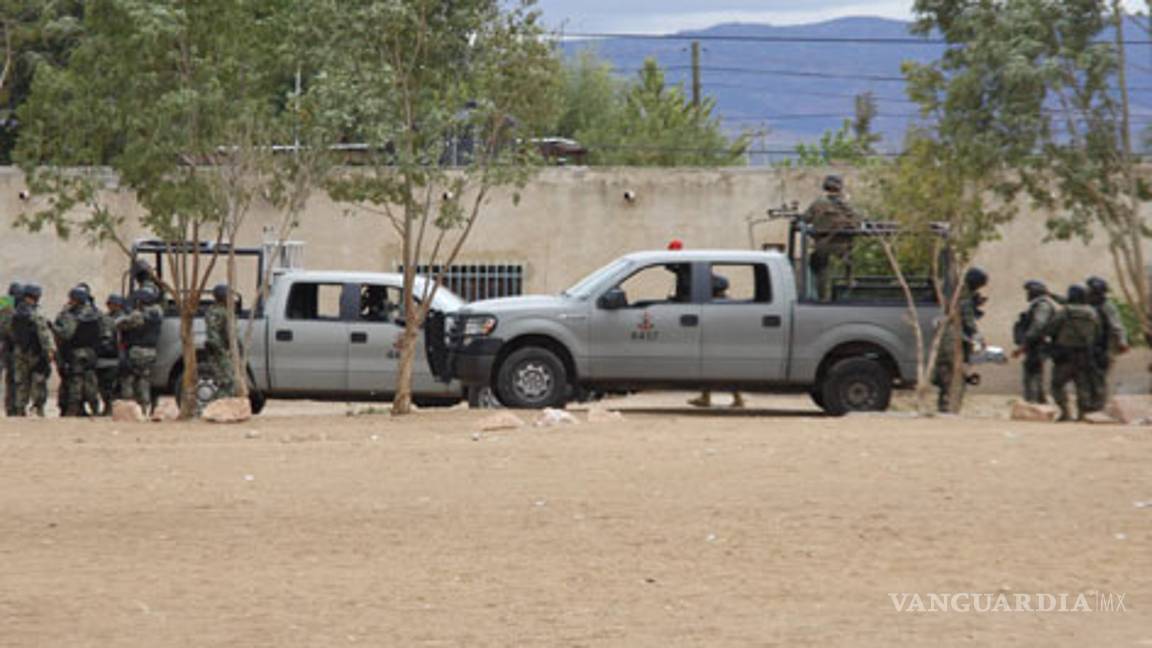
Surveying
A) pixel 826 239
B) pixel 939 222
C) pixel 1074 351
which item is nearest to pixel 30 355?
pixel 826 239

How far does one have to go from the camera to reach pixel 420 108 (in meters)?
20.6

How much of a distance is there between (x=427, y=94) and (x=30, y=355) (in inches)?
196

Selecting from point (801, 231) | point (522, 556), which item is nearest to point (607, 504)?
point (522, 556)

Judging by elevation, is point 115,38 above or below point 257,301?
above

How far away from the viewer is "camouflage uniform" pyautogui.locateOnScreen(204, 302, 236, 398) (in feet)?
68.2

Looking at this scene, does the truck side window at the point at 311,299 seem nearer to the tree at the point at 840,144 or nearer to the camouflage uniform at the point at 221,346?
the camouflage uniform at the point at 221,346

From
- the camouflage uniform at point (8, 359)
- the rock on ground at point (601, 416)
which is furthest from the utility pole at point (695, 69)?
the rock on ground at point (601, 416)

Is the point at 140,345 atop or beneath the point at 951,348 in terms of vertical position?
beneath

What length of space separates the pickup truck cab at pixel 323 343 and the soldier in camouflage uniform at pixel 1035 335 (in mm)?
5744

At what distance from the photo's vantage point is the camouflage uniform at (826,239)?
67.3 ft

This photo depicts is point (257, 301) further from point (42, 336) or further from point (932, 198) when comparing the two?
point (932, 198)

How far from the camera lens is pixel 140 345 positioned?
21438mm

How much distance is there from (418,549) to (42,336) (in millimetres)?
11059

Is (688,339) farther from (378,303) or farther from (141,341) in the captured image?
(141,341)
